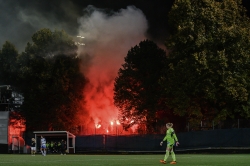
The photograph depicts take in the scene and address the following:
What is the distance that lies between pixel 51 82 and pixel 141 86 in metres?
14.1

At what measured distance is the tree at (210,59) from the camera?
54.8m

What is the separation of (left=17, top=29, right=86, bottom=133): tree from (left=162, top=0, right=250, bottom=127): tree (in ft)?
62.3

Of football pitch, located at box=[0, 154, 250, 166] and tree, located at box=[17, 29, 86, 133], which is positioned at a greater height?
tree, located at box=[17, 29, 86, 133]

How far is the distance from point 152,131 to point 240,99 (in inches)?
595

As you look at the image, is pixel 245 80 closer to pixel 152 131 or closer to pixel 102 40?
pixel 152 131

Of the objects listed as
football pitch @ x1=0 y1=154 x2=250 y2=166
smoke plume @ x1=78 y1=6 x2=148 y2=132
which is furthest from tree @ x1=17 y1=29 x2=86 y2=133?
football pitch @ x1=0 y1=154 x2=250 y2=166

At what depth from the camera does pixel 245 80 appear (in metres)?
55.9

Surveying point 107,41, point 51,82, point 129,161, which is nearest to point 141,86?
point 51,82

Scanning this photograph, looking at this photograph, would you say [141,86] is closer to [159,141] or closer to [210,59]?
[159,141]

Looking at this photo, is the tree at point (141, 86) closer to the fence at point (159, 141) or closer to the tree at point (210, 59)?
the fence at point (159, 141)

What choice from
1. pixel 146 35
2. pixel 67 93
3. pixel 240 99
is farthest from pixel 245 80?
pixel 146 35

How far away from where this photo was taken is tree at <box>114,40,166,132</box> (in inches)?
2628

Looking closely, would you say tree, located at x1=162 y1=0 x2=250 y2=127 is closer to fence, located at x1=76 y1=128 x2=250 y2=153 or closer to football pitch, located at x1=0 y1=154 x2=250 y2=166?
fence, located at x1=76 y1=128 x2=250 y2=153

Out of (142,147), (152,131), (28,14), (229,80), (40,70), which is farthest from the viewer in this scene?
(28,14)
